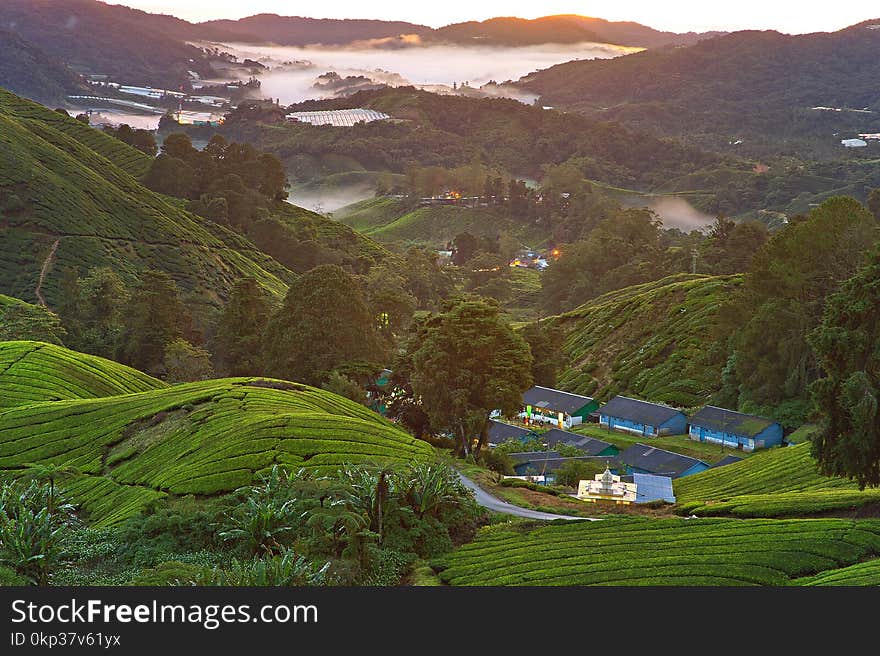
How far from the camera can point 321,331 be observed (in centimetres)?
5200

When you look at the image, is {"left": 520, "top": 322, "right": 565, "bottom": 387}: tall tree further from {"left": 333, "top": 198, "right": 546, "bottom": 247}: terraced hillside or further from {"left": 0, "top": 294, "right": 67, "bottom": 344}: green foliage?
{"left": 333, "top": 198, "right": 546, "bottom": 247}: terraced hillside

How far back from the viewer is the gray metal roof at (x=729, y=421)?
51406 millimetres

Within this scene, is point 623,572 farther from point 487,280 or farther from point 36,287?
point 487,280

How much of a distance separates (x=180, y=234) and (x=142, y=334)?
1438 inches

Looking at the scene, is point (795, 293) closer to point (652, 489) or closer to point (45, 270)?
point (652, 489)

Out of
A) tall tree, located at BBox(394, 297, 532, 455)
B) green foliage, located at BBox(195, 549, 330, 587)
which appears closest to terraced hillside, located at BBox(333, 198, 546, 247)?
tall tree, located at BBox(394, 297, 532, 455)

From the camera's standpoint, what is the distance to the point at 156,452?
3416 cm

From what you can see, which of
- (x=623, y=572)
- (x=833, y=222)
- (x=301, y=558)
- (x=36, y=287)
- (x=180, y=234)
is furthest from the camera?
(x=180, y=234)

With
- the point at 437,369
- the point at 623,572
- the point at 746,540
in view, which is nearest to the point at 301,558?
the point at 623,572

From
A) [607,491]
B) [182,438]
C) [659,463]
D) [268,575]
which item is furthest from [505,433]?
[268,575]

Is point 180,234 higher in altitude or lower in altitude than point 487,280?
higher

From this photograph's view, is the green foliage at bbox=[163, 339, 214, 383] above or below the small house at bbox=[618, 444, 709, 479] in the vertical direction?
above

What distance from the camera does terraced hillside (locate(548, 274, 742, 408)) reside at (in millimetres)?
63781

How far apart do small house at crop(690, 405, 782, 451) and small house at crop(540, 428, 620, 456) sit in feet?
18.7
